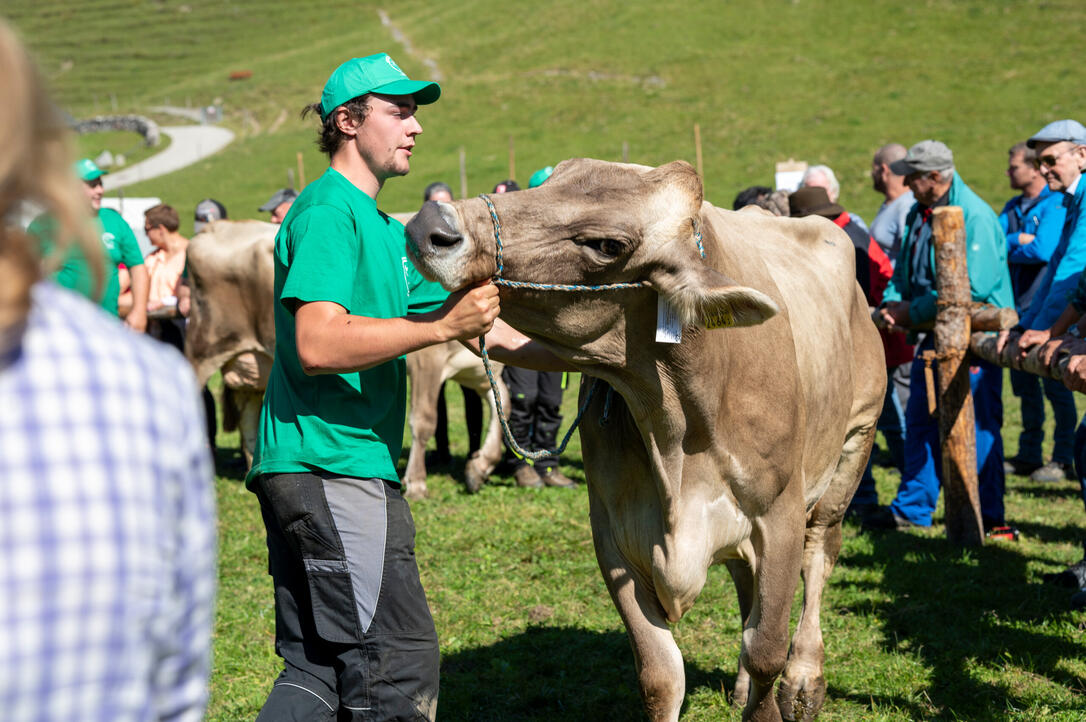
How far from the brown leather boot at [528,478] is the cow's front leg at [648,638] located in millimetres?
4736

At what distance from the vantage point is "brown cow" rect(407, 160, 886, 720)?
3031mm

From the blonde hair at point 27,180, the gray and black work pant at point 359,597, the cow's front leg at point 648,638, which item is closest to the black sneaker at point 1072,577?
the cow's front leg at point 648,638

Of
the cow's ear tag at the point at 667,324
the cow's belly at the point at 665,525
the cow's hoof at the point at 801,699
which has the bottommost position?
the cow's hoof at the point at 801,699

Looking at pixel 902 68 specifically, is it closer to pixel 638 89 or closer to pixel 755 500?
pixel 638 89

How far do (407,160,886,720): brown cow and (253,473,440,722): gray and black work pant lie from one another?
0.67 meters

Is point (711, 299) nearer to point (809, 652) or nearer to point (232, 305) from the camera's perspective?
point (809, 652)

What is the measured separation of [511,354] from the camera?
3.56m

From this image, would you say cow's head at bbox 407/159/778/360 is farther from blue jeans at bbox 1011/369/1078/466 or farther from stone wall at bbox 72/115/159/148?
stone wall at bbox 72/115/159/148

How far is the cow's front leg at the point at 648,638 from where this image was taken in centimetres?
357

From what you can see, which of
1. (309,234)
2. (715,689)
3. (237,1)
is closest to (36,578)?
(309,234)

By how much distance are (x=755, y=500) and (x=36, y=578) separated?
107 inches

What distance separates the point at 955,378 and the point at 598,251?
403 cm

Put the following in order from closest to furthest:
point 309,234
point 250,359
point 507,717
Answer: point 309,234, point 507,717, point 250,359

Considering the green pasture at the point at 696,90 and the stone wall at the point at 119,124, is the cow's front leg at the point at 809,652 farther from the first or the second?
the stone wall at the point at 119,124
